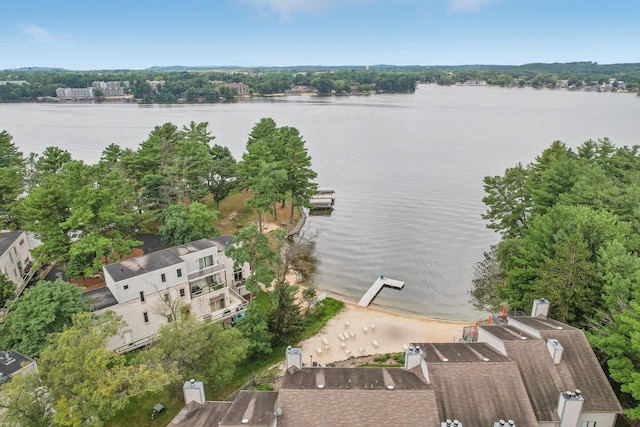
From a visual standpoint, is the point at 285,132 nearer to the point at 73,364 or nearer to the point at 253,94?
the point at 73,364

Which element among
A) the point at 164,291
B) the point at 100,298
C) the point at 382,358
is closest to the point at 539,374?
the point at 382,358

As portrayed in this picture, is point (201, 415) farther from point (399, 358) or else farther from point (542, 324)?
point (542, 324)

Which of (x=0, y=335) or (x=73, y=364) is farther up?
(x=73, y=364)

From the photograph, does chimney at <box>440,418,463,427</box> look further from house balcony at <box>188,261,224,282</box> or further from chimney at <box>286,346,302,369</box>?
house balcony at <box>188,261,224,282</box>

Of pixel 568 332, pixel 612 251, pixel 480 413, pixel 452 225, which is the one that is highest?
pixel 612 251

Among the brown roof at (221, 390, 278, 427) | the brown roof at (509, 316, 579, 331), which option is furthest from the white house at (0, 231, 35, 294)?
the brown roof at (509, 316, 579, 331)

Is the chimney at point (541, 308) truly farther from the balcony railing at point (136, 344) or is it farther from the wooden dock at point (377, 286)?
the balcony railing at point (136, 344)

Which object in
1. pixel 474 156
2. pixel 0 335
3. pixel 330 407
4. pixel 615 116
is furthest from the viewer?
pixel 615 116

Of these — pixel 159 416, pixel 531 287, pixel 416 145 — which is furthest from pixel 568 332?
pixel 416 145
